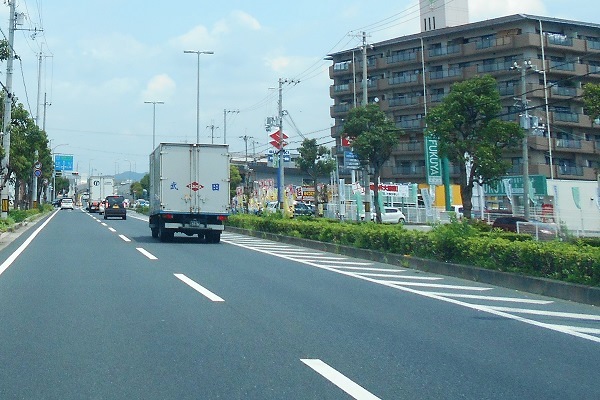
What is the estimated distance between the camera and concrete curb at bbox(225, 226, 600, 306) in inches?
443

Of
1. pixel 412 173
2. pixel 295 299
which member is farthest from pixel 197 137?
pixel 295 299

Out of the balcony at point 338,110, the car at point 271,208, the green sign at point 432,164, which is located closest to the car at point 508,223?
the green sign at point 432,164

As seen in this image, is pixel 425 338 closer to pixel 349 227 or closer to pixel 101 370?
pixel 101 370

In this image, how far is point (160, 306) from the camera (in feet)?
32.7

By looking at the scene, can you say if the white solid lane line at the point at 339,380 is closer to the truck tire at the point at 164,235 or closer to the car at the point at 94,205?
the truck tire at the point at 164,235

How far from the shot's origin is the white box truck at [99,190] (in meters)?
72.8

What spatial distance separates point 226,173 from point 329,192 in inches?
1333

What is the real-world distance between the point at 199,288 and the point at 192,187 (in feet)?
41.8

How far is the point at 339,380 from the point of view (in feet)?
19.7

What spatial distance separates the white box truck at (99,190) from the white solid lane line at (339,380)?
68.7 meters

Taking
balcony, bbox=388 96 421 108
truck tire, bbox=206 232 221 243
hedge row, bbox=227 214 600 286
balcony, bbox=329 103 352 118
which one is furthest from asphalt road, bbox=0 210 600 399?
balcony, bbox=329 103 352 118

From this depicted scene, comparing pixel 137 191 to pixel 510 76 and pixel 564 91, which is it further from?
pixel 564 91

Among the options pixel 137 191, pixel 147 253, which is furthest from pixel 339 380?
pixel 137 191

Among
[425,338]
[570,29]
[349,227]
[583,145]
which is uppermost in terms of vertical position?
[570,29]
